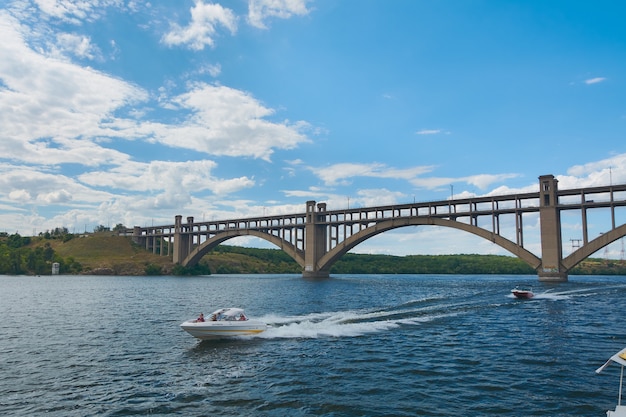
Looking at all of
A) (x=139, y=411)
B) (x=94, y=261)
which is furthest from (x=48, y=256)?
(x=139, y=411)

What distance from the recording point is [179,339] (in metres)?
28.9

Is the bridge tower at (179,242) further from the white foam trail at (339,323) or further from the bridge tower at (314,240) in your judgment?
the white foam trail at (339,323)

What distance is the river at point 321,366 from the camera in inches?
635

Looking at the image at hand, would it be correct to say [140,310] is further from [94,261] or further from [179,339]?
[94,261]

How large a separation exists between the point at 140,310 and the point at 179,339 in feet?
60.4

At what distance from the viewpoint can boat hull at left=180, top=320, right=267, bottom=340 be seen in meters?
27.7

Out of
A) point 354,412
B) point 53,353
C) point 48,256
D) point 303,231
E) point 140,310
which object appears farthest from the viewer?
point 48,256

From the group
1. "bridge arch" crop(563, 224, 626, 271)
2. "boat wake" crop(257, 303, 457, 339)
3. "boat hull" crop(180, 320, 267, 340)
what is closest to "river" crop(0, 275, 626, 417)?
"boat wake" crop(257, 303, 457, 339)

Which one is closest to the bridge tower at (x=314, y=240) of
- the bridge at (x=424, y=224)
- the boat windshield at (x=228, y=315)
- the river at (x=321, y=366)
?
the bridge at (x=424, y=224)

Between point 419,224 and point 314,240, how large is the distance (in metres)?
30.0

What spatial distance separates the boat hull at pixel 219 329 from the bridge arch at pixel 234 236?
323 feet

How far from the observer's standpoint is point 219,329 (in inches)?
1107

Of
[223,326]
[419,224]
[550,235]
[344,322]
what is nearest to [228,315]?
[223,326]

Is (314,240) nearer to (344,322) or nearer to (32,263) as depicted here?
(344,322)
